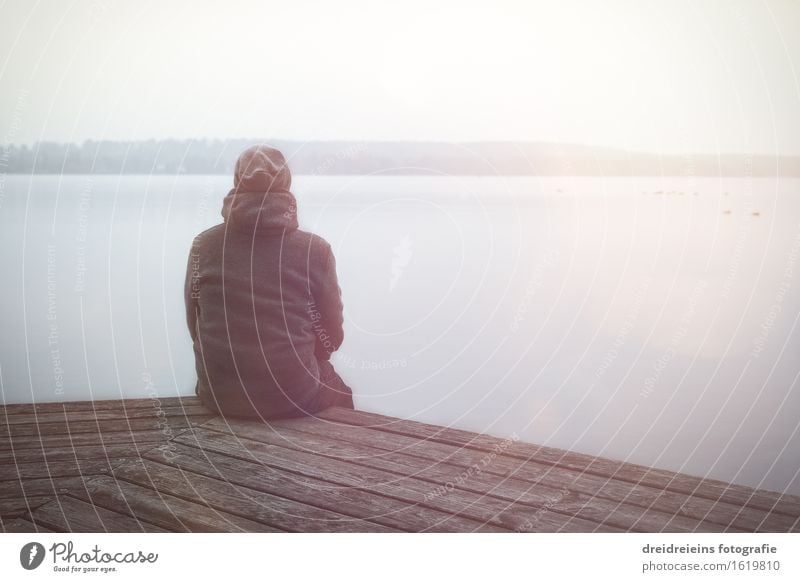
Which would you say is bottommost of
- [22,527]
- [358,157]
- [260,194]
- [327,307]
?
[22,527]

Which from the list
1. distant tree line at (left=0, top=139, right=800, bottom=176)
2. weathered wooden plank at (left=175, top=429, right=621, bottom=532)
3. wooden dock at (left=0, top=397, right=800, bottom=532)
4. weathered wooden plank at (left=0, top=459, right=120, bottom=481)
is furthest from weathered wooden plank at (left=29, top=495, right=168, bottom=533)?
distant tree line at (left=0, top=139, right=800, bottom=176)

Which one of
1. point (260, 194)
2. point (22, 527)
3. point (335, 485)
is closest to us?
point (22, 527)

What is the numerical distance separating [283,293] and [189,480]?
1.49 ft

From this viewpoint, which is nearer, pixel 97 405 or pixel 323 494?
pixel 323 494

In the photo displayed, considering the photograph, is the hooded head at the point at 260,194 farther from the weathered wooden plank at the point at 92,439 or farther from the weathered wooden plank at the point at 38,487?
the weathered wooden plank at the point at 38,487

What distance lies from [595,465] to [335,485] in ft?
1.78

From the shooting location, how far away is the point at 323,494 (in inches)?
56.6

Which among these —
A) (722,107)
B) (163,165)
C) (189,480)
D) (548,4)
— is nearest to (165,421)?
(189,480)

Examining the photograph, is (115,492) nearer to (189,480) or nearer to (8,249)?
(189,480)

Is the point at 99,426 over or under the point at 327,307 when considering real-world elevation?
under

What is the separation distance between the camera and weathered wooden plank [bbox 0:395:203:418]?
1.91m

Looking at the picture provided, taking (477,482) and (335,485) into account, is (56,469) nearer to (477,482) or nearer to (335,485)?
(335,485)

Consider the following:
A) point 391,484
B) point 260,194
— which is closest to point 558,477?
point 391,484
